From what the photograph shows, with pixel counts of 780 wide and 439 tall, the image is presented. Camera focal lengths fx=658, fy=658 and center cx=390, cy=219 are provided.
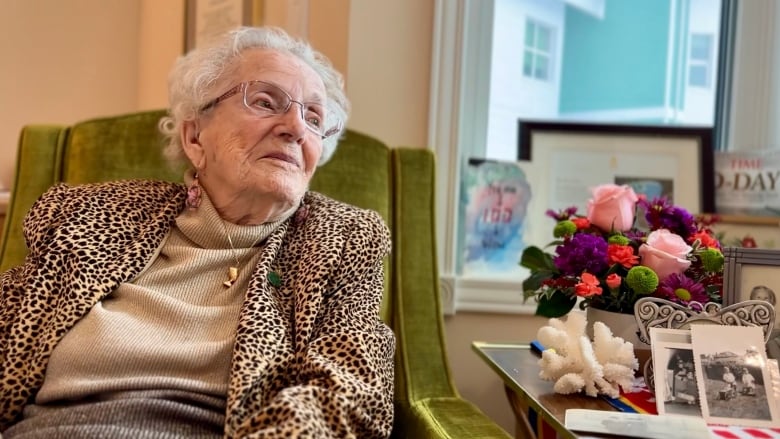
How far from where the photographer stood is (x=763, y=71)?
183 cm

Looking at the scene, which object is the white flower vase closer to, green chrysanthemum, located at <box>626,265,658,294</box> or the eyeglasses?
green chrysanthemum, located at <box>626,265,658,294</box>

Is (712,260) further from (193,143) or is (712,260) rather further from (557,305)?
(193,143)

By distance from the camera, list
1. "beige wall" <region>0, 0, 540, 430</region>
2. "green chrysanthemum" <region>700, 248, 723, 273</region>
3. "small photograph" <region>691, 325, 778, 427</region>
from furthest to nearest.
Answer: "beige wall" <region>0, 0, 540, 430</region>, "green chrysanthemum" <region>700, 248, 723, 273</region>, "small photograph" <region>691, 325, 778, 427</region>

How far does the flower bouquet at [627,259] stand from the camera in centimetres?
112

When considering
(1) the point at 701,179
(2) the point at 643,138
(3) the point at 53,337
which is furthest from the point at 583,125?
(3) the point at 53,337

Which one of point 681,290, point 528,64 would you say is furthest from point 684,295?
point 528,64

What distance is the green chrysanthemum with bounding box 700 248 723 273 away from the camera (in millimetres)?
1144

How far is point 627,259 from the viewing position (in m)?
1.15

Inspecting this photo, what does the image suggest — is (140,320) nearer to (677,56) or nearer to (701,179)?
(701,179)

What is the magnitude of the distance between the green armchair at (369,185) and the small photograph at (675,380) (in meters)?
0.50

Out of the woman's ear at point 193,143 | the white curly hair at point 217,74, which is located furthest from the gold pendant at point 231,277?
the white curly hair at point 217,74

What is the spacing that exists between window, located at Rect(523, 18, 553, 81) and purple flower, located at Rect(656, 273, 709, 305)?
0.96m

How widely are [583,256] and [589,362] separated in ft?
0.68

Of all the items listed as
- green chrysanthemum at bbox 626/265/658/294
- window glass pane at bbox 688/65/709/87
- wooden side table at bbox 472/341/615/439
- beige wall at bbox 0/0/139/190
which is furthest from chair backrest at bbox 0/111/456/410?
window glass pane at bbox 688/65/709/87
